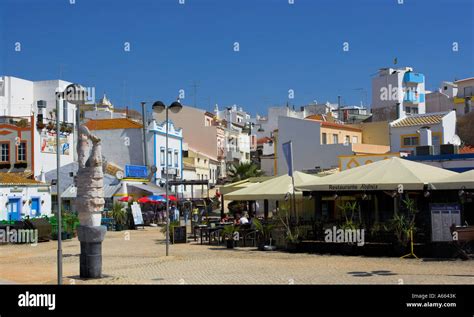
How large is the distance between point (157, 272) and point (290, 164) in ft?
24.6

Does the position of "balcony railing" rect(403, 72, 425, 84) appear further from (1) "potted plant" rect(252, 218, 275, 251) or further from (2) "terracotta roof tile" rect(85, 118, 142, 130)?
(1) "potted plant" rect(252, 218, 275, 251)

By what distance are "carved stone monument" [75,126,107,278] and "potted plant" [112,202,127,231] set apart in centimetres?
2126

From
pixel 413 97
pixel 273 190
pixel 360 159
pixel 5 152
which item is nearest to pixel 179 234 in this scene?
pixel 273 190

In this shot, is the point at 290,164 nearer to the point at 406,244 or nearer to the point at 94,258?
the point at 406,244

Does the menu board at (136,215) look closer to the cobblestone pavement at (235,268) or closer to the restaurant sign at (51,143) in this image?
the restaurant sign at (51,143)

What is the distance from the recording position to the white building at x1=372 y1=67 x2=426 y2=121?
59719mm

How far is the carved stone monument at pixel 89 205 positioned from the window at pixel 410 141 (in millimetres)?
33049

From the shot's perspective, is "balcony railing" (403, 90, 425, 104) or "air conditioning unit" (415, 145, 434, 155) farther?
"balcony railing" (403, 90, 425, 104)

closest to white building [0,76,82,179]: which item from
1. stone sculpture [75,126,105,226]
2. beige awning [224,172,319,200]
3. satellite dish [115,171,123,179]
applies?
satellite dish [115,171,123,179]

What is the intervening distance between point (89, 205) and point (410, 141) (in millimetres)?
34286

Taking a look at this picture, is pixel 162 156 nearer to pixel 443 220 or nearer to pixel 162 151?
pixel 162 151

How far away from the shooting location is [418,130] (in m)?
43.8

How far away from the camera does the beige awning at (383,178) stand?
19203mm
